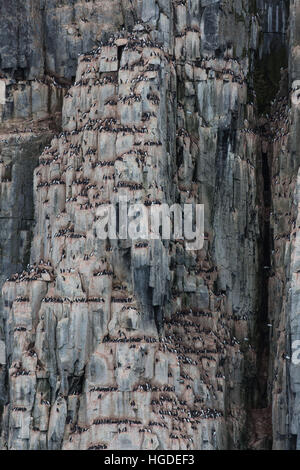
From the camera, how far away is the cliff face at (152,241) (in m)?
166

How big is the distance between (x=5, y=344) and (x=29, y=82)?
87.6 ft

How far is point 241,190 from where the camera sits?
180 metres

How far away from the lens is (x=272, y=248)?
180 m

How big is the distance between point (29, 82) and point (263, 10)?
896 inches

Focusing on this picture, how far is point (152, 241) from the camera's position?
168 metres

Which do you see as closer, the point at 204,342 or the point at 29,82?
the point at 204,342

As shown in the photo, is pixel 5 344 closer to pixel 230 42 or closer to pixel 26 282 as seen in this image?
pixel 26 282

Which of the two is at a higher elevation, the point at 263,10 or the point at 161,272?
the point at 263,10

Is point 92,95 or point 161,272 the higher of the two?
point 92,95

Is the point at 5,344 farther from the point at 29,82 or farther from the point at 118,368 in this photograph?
the point at 29,82

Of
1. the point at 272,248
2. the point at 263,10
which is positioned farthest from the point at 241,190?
the point at 263,10

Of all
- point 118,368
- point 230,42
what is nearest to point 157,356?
point 118,368

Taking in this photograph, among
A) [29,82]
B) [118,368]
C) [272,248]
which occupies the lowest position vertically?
[118,368]

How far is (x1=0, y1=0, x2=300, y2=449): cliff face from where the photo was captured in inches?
6550
